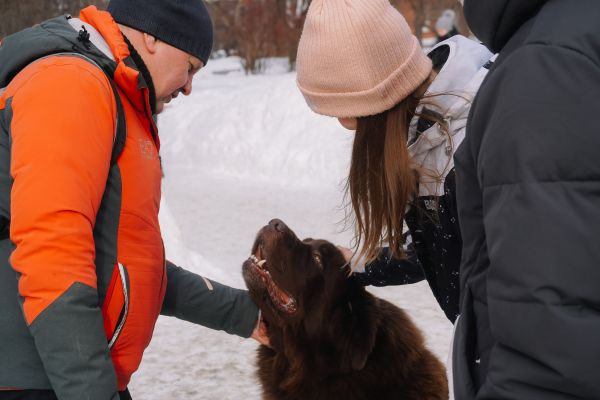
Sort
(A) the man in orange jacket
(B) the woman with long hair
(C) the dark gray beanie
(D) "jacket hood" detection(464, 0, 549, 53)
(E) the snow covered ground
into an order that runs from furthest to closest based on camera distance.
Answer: (E) the snow covered ground → (C) the dark gray beanie → (B) the woman with long hair → (A) the man in orange jacket → (D) "jacket hood" detection(464, 0, 549, 53)

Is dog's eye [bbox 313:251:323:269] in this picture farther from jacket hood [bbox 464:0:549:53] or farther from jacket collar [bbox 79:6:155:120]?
jacket hood [bbox 464:0:549:53]

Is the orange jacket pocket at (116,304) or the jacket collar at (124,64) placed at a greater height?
the jacket collar at (124,64)

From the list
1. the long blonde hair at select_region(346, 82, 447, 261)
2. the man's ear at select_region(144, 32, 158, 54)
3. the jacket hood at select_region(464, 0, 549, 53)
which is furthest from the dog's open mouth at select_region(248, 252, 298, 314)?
the jacket hood at select_region(464, 0, 549, 53)

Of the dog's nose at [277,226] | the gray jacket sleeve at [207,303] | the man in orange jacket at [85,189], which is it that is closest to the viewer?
the man in orange jacket at [85,189]

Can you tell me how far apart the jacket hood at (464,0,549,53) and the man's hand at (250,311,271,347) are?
1.96m

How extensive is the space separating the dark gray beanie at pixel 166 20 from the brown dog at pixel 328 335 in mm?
1242

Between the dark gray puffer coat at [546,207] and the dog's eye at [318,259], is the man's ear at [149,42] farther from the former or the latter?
the dog's eye at [318,259]

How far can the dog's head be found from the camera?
117 inches

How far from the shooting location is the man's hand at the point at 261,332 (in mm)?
2957

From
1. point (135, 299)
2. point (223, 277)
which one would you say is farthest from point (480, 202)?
point (223, 277)

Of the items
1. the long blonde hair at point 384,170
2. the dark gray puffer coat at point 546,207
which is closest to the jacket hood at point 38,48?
the long blonde hair at point 384,170

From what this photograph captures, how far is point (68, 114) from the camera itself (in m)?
1.66

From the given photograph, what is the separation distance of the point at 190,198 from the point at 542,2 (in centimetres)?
921

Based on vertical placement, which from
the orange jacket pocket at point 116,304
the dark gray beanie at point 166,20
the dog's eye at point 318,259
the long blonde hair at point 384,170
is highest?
the dark gray beanie at point 166,20
